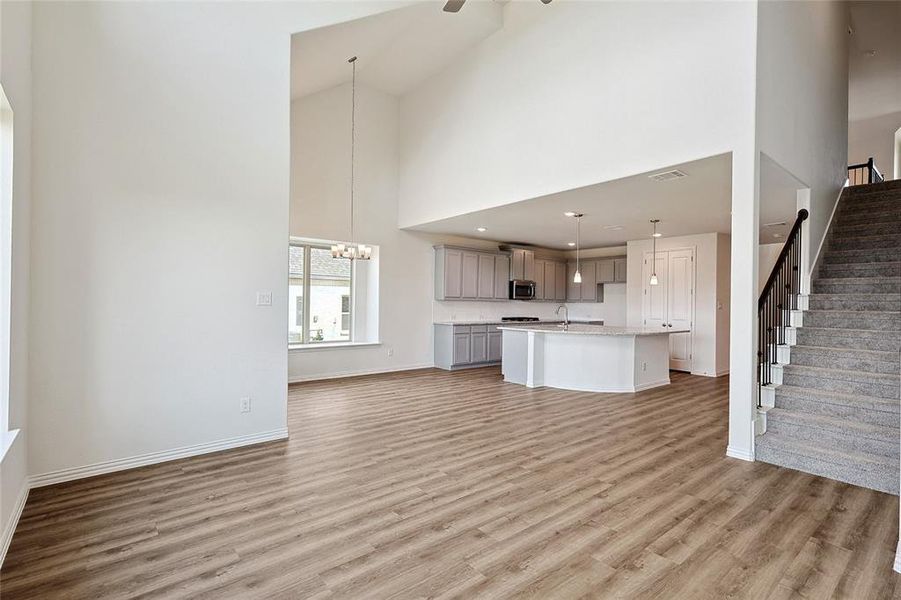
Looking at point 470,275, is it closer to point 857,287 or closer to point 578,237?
point 578,237

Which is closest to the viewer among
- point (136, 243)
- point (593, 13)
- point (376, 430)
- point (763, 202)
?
point (136, 243)

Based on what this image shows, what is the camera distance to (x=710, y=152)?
13.1 ft

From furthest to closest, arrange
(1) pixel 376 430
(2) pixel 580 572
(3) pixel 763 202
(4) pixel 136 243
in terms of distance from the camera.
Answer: (3) pixel 763 202 < (1) pixel 376 430 < (4) pixel 136 243 < (2) pixel 580 572

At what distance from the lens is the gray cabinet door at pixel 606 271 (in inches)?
387

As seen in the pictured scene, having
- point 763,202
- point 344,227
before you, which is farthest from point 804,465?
point 344,227

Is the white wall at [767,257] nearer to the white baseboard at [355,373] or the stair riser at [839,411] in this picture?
the stair riser at [839,411]

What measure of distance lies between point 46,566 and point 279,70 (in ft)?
13.1

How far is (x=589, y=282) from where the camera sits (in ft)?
33.9

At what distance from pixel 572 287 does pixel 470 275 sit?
125 inches

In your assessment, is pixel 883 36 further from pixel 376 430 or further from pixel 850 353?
pixel 376 430

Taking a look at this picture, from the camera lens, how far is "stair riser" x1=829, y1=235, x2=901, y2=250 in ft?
16.9

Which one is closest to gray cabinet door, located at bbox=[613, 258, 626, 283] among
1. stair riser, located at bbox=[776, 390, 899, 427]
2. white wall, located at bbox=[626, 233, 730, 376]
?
white wall, located at bbox=[626, 233, 730, 376]

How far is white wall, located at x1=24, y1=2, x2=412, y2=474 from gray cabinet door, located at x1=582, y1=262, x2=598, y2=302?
7.71 m

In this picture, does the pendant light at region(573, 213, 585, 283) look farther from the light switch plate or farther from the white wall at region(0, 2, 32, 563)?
the white wall at region(0, 2, 32, 563)
